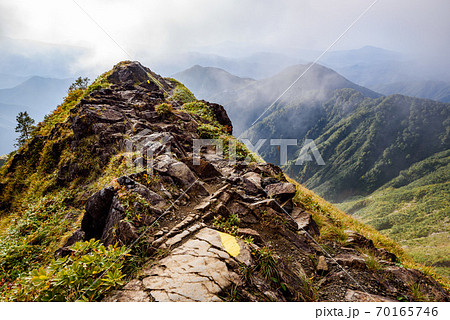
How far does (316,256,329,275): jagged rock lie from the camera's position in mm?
5023

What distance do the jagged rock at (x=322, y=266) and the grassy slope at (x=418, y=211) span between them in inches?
3484

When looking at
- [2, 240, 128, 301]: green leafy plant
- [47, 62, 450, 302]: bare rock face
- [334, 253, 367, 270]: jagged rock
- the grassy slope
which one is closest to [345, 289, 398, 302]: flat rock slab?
[47, 62, 450, 302]: bare rock face

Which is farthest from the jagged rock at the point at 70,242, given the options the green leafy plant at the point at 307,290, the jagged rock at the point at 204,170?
the green leafy plant at the point at 307,290

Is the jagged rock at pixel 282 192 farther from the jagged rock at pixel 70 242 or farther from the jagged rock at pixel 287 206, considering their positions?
the jagged rock at pixel 70 242

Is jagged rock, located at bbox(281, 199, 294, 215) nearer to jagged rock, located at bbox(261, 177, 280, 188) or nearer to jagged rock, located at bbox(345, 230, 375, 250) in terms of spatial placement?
jagged rock, located at bbox(261, 177, 280, 188)

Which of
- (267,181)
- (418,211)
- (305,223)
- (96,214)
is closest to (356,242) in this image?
(305,223)

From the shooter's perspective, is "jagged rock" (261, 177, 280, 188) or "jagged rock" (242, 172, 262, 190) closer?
"jagged rock" (242, 172, 262, 190)

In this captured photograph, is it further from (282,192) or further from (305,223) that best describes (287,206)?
(305,223)

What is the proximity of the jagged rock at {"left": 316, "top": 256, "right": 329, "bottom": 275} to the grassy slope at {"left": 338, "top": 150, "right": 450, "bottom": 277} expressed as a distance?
3484 inches

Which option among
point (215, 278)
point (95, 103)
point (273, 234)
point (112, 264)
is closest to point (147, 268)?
point (112, 264)

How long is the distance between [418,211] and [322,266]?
168 metres

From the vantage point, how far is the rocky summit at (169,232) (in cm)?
356

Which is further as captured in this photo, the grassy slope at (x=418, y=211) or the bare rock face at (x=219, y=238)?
the grassy slope at (x=418, y=211)
